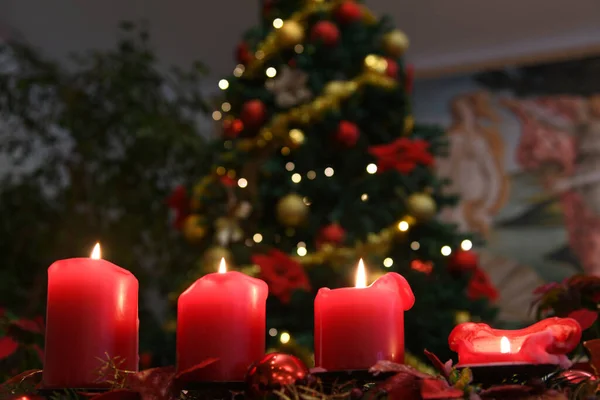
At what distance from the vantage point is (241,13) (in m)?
3.04

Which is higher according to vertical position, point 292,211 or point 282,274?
point 292,211

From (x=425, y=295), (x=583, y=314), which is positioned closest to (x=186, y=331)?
(x=583, y=314)

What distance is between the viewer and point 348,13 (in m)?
1.81

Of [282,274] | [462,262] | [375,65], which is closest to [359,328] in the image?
[282,274]

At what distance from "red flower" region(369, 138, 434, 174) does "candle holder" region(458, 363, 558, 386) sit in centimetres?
125

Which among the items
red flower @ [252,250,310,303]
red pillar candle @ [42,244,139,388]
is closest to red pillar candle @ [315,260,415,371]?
red pillar candle @ [42,244,139,388]

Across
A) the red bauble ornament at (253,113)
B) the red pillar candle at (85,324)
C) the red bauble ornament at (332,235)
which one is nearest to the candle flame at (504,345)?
the red pillar candle at (85,324)

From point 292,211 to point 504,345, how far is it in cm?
120

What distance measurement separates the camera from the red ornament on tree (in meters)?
1.54

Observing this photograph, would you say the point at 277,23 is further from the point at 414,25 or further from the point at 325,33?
the point at 414,25

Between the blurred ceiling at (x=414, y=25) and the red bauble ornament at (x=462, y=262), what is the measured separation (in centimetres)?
163

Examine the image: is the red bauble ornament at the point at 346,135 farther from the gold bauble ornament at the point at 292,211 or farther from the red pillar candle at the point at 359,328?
the red pillar candle at the point at 359,328

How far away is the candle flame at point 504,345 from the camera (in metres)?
0.39

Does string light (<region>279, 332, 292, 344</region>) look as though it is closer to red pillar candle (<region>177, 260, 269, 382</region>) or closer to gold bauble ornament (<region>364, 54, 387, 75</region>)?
gold bauble ornament (<region>364, 54, 387, 75</region>)
